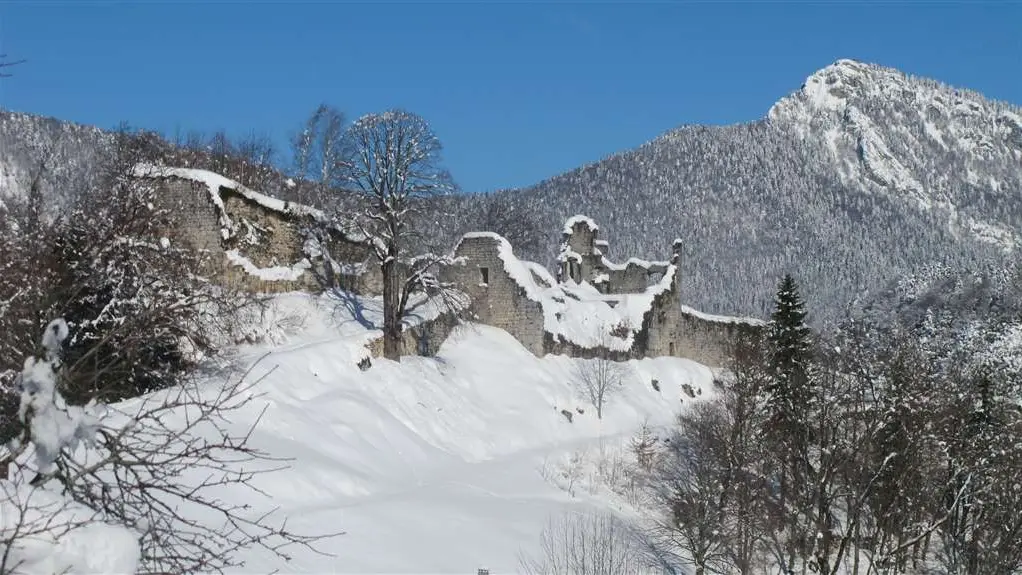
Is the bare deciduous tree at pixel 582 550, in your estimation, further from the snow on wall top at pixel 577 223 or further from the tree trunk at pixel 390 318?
the snow on wall top at pixel 577 223

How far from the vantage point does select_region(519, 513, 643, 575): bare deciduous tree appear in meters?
15.2

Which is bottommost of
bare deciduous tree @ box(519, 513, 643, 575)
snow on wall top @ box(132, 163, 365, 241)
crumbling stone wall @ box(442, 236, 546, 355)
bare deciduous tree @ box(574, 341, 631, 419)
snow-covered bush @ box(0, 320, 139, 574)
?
bare deciduous tree @ box(519, 513, 643, 575)

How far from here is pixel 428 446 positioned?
910 inches

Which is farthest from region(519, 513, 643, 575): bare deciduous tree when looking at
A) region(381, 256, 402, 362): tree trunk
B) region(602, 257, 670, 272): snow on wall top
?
region(602, 257, 670, 272): snow on wall top

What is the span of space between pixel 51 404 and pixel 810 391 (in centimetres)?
2357

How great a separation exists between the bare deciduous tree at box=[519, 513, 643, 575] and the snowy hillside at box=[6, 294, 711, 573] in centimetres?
38

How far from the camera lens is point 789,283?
33625 millimetres

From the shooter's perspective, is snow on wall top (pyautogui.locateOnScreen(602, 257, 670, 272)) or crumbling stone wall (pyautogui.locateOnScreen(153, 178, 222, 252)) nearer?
crumbling stone wall (pyautogui.locateOnScreen(153, 178, 222, 252))

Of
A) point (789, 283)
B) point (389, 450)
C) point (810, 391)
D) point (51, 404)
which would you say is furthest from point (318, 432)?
point (789, 283)

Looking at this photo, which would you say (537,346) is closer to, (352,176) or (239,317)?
(352,176)

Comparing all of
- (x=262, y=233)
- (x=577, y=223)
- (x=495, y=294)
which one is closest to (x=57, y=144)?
(x=577, y=223)

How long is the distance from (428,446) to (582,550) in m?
7.15

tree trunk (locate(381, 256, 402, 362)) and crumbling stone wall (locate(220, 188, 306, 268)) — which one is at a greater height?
crumbling stone wall (locate(220, 188, 306, 268))

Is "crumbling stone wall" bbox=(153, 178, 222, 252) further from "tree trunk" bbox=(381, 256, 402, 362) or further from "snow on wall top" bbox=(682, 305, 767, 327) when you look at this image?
"snow on wall top" bbox=(682, 305, 767, 327)
